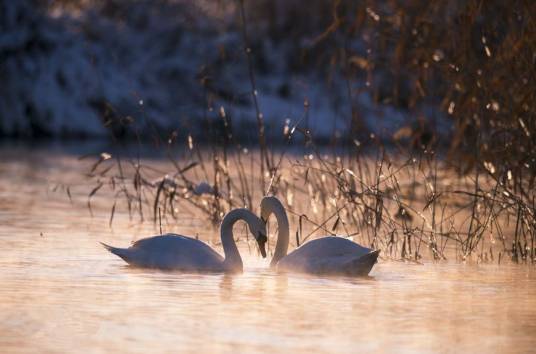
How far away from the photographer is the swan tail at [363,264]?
788 centimetres

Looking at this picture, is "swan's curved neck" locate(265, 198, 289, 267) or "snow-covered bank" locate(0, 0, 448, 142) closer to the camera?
"swan's curved neck" locate(265, 198, 289, 267)

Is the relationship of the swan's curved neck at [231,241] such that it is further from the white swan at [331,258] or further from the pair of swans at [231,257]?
the white swan at [331,258]

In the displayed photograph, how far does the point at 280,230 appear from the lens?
8867 millimetres

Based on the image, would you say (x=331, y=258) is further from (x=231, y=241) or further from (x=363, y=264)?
(x=231, y=241)

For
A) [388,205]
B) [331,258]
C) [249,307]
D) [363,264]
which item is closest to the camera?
[249,307]

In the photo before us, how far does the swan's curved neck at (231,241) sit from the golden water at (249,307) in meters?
0.13

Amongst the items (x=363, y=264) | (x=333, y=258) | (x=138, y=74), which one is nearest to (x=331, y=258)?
(x=333, y=258)

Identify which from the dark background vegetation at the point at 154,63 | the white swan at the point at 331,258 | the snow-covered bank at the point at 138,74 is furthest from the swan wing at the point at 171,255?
the snow-covered bank at the point at 138,74

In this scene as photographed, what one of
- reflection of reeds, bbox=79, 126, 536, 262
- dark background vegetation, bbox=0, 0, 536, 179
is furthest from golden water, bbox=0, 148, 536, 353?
dark background vegetation, bbox=0, 0, 536, 179

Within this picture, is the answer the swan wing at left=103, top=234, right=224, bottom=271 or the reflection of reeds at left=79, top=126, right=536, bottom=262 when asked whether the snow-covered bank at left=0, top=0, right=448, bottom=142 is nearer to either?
the reflection of reeds at left=79, top=126, right=536, bottom=262

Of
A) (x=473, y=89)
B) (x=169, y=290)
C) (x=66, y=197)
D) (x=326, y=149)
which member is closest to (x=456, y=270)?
(x=473, y=89)

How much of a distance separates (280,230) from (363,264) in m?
1.06

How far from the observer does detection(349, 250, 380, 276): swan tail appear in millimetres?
7875

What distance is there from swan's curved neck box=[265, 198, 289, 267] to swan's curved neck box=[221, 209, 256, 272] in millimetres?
253
